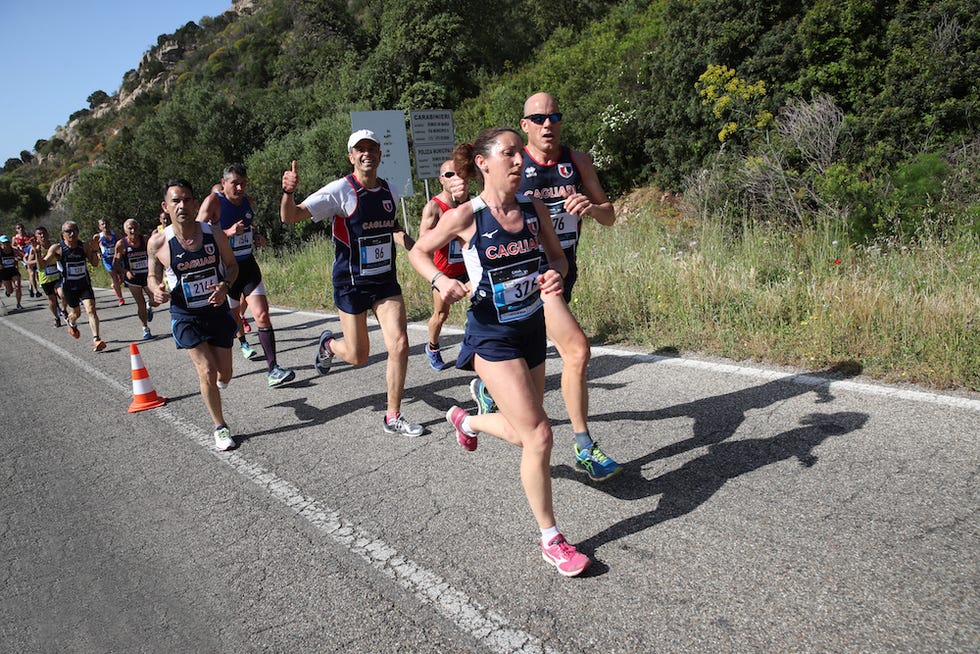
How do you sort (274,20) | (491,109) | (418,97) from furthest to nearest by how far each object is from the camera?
(274,20)
(418,97)
(491,109)

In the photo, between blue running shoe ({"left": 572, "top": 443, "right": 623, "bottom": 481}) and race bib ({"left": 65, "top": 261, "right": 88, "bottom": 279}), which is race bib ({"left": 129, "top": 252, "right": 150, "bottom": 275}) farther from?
blue running shoe ({"left": 572, "top": 443, "right": 623, "bottom": 481})

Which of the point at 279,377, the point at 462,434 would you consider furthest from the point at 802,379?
the point at 279,377

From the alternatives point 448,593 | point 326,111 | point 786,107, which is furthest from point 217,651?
point 326,111

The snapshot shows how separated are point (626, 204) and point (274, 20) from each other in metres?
67.5

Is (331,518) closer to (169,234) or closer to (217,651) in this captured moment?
(217,651)

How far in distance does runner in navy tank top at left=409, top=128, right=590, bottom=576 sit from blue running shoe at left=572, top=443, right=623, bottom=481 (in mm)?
559

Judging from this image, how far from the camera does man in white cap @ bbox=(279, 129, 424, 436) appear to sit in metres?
5.13

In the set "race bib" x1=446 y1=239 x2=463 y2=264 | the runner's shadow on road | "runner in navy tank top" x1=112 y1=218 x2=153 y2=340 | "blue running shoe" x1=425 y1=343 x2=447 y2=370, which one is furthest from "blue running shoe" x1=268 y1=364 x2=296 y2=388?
"runner in navy tank top" x1=112 y1=218 x2=153 y2=340

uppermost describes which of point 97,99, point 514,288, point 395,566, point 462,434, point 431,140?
point 97,99

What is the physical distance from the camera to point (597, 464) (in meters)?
3.87

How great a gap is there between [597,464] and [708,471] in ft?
2.08

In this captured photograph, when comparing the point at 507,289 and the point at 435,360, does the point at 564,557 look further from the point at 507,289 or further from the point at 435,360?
the point at 435,360

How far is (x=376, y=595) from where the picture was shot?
3066 millimetres

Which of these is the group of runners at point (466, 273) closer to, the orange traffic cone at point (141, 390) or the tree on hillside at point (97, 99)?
the orange traffic cone at point (141, 390)
